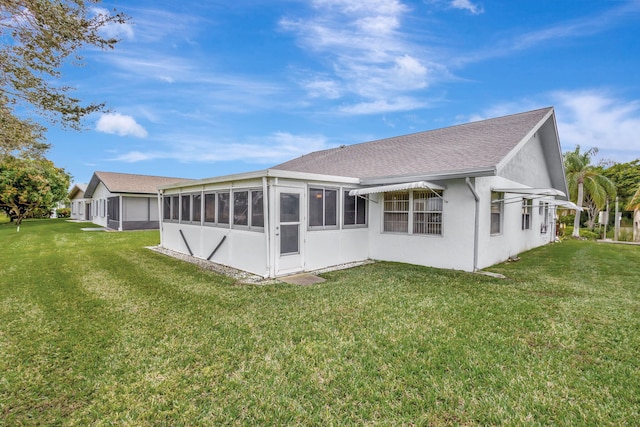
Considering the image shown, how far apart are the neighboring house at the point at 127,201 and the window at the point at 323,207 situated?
16.9 metres

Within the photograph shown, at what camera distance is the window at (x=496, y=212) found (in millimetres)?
9586

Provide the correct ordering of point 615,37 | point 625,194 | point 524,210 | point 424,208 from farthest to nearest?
point 625,194
point 524,210
point 615,37
point 424,208

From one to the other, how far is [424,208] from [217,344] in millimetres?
7225

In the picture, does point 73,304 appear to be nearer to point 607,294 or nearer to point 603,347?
point 603,347

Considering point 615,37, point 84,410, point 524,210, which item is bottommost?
point 84,410

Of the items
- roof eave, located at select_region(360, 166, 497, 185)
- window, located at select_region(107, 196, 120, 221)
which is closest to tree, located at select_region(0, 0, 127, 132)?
roof eave, located at select_region(360, 166, 497, 185)

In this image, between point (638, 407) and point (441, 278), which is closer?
point (638, 407)

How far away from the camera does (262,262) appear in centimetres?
802

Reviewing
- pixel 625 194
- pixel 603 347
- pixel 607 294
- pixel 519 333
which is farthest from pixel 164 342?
pixel 625 194

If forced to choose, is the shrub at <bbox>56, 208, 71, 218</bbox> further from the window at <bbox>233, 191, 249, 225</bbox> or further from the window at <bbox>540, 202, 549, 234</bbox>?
the window at <bbox>540, 202, 549, 234</bbox>

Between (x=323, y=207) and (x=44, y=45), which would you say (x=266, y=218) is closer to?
(x=323, y=207)

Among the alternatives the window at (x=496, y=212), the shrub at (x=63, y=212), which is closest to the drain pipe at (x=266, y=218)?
the window at (x=496, y=212)

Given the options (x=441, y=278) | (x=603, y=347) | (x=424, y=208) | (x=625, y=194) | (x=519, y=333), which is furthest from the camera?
(x=625, y=194)

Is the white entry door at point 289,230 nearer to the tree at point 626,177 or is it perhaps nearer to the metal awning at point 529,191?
the metal awning at point 529,191
